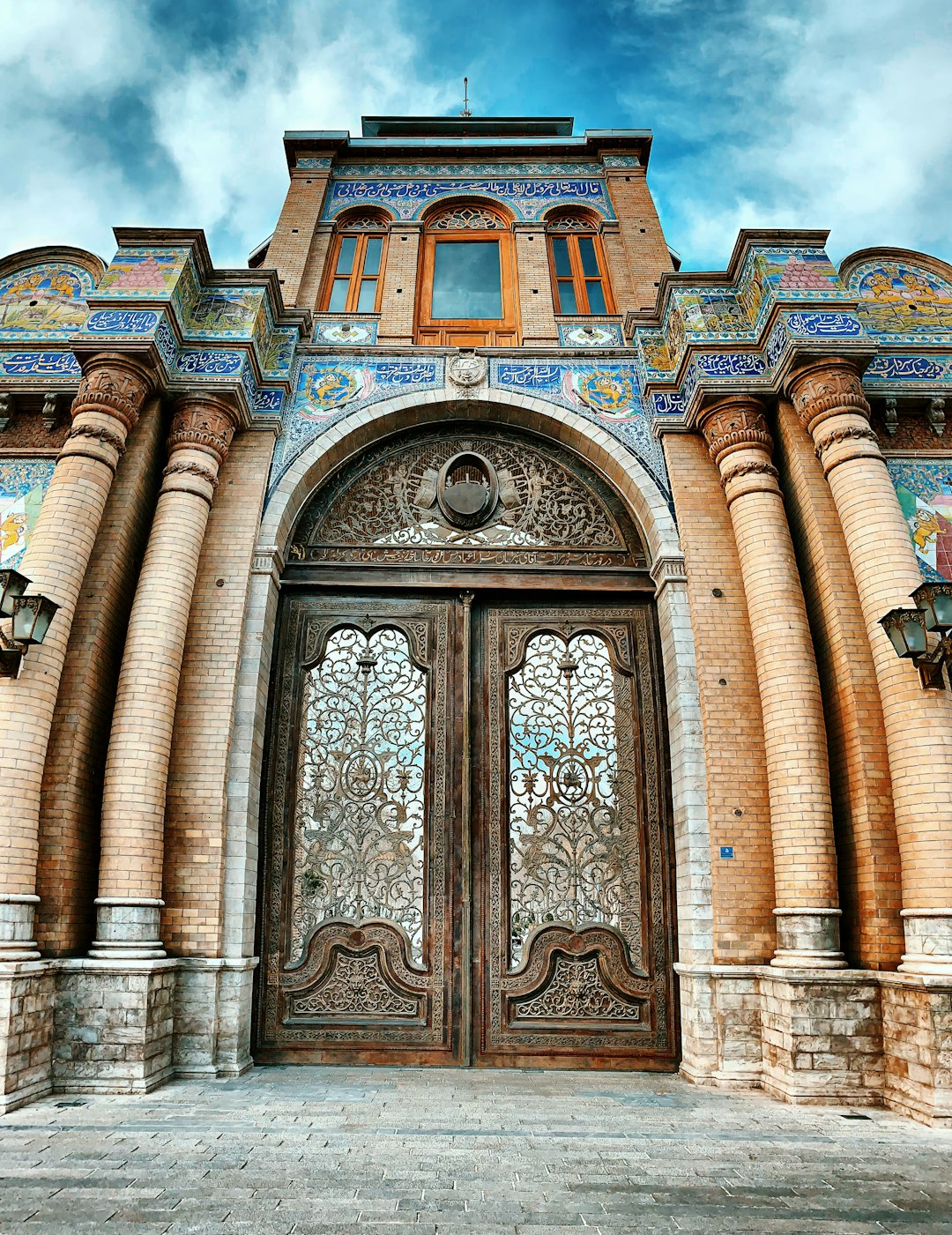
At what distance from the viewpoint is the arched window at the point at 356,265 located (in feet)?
32.3

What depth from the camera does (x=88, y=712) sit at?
660 centimetres

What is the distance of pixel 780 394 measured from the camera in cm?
783

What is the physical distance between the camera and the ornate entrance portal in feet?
23.1

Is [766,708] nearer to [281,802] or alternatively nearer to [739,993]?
[739,993]

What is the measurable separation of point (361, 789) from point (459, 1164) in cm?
364

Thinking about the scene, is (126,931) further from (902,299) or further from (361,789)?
(902,299)

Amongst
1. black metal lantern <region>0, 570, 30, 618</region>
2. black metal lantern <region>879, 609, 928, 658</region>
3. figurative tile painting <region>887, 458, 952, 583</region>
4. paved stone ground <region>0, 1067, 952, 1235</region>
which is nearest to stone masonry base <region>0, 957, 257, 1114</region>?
paved stone ground <region>0, 1067, 952, 1235</region>

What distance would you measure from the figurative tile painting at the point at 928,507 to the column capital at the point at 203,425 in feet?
20.4

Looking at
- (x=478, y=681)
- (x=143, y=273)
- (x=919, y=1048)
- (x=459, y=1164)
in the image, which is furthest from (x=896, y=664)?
(x=143, y=273)

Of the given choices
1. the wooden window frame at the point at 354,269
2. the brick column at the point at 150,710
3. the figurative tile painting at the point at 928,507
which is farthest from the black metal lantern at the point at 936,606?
the wooden window frame at the point at 354,269

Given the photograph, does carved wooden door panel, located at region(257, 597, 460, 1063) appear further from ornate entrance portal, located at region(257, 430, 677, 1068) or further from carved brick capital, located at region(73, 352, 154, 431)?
carved brick capital, located at region(73, 352, 154, 431)

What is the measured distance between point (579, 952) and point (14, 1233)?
468 centimetres

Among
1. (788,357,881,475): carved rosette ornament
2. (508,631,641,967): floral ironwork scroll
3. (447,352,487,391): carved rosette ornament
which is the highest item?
(447,352,487,391): carved rosette ornament

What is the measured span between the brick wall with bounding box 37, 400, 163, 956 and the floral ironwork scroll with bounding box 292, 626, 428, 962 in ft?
5.53
